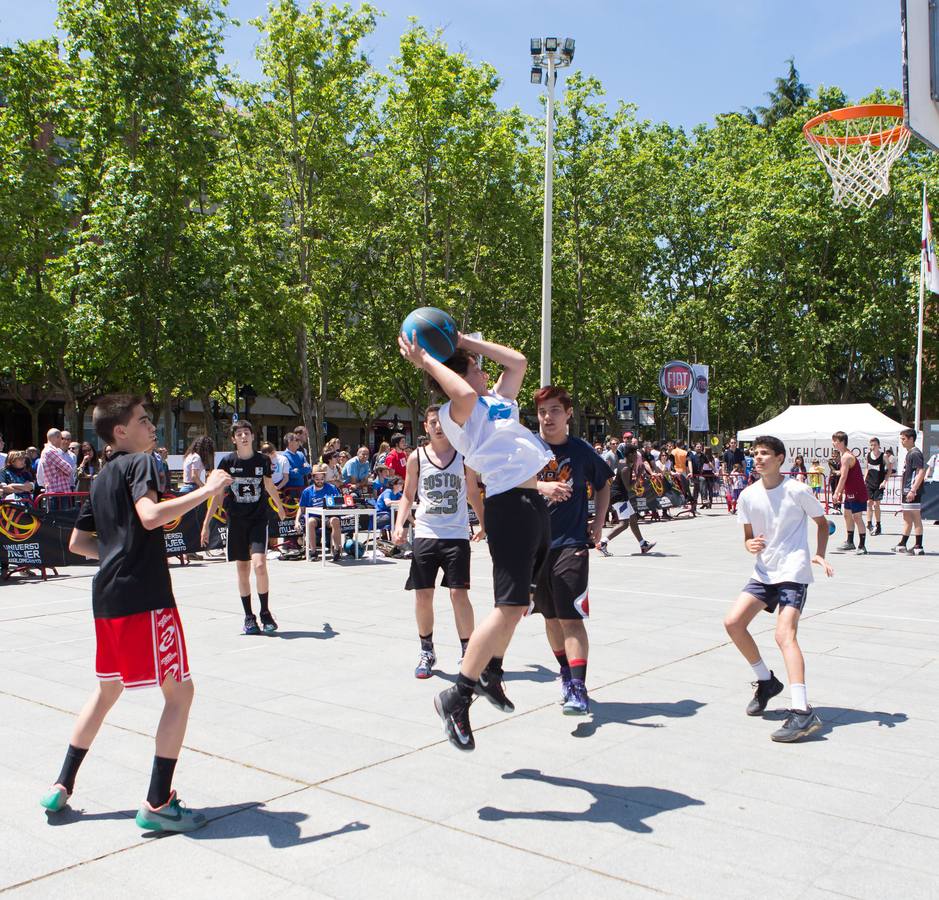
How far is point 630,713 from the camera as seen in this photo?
18.3 ft

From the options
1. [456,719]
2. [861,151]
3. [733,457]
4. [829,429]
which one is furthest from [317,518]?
[829,429]

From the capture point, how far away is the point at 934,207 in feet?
119

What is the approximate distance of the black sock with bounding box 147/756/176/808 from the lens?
3.80 metres

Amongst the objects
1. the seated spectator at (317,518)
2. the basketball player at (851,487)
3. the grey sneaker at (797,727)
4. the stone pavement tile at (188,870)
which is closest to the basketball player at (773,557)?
the grey sneaker at (797,727)

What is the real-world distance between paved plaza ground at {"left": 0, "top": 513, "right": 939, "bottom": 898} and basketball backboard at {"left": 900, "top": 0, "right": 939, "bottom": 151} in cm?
292

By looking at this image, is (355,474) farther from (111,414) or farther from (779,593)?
(111,414)

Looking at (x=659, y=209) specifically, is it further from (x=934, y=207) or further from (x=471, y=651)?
(x=471, y=651)

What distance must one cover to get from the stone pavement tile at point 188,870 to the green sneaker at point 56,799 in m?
0.48

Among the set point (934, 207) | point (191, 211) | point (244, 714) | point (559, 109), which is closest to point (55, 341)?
Result: point (191, 211)

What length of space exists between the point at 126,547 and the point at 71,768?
1.00 meters

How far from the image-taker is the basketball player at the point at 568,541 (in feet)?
17.1

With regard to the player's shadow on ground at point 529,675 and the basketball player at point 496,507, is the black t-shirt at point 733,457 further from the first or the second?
the basketball player at point 496,507

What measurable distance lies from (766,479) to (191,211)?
2292 centimetres

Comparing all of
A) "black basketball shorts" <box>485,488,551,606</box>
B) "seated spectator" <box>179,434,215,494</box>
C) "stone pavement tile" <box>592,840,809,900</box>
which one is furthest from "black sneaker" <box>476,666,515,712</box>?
"seated spectator" <box>179,434,215,494</box>
